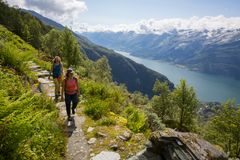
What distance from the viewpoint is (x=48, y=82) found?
62.6 feet

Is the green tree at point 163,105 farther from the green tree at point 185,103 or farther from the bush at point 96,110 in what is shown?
the bush at point 96,110

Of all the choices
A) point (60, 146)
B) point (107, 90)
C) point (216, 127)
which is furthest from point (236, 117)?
point (60, 146)

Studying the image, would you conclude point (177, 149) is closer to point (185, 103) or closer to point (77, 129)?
point (77, 129)

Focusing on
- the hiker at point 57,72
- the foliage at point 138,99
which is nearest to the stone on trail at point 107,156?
the hiker at point 57,72

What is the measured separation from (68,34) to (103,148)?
1433 inches

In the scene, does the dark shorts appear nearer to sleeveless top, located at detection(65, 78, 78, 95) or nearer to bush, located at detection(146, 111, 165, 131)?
sleeveless top, located at detection(65, 78, 78, 95)

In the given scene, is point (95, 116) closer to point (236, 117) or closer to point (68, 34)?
point (68, 34)


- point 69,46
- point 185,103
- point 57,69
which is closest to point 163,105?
point 185,103

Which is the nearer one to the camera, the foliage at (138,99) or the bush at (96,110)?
the bush at (96,110)

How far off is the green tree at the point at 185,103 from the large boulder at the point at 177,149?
47033mm

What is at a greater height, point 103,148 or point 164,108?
point 103,148

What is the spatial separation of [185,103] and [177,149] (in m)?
48.5

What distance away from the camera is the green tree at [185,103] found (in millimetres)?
54719

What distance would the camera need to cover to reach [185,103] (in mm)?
54969
